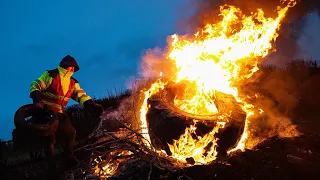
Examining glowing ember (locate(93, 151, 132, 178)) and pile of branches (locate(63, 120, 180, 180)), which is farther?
glowing ember (locate(93, 151, 132, 178))

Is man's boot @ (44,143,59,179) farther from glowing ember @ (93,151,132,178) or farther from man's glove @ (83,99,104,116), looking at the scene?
man's glove @ (83,99,104,116)

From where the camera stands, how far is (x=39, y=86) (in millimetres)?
6121

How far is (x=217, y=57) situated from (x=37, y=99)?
12.1 feet

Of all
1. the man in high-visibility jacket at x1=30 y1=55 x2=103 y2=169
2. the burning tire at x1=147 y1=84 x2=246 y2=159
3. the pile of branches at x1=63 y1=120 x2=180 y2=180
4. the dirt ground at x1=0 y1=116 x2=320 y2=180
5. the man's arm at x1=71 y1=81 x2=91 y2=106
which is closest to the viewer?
the dirt ground at x1=0 y1=116 x2=320 y2=180

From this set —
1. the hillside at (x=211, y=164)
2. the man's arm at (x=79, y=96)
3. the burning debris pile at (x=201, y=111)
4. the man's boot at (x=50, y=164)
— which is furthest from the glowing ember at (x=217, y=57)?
the man's boot at (x=50, y=164)

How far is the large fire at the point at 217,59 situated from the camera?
252 inches

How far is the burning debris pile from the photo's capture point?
206 inches

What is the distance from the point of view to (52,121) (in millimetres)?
5758

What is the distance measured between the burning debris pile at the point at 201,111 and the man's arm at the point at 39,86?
4.20 ft

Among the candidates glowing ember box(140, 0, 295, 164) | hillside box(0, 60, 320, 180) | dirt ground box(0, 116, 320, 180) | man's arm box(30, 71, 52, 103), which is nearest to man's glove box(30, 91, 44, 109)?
man's arm box(30, 71, 52, 103)

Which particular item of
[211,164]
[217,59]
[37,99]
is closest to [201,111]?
[217,59]

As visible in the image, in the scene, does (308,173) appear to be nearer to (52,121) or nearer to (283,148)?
(283,148)

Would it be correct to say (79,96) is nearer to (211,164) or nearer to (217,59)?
(217,59)

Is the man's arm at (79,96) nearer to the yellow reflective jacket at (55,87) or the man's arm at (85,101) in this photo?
the man's arm at (85,101)
